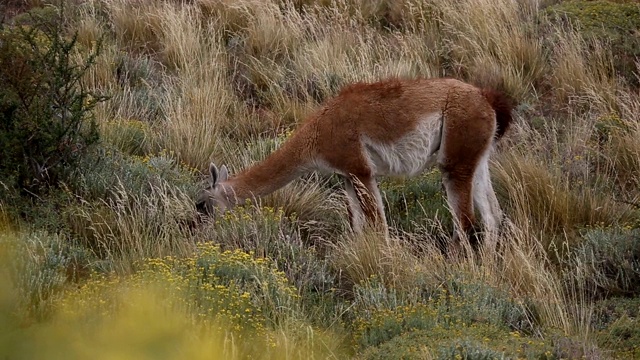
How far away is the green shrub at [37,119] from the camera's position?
815cm

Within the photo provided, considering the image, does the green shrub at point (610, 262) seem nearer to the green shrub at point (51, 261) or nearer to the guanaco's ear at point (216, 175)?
the guanaco's ear at point (216, 175)

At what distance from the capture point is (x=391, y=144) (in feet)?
26.5

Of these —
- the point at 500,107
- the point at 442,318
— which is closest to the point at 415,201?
the point at 500,107

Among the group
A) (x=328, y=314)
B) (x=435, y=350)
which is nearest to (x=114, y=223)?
(x=328, y=314)

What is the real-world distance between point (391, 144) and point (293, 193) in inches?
57.7

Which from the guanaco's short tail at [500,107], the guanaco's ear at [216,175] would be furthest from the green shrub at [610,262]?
the guanaco's ear at [216,175]

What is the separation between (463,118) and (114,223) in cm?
316

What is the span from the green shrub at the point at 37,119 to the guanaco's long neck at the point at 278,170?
4.99 ft

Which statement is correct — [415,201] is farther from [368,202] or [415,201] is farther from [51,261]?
[51,261]

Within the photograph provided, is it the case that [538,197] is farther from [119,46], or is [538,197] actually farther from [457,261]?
[119,46]

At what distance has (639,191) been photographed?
839cm

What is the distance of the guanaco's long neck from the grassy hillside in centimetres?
20

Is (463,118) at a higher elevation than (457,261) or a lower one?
higher

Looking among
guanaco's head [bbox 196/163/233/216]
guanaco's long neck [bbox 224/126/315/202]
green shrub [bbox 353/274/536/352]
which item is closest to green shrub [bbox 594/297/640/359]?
green shrub [bbox 353/274/536/352]
